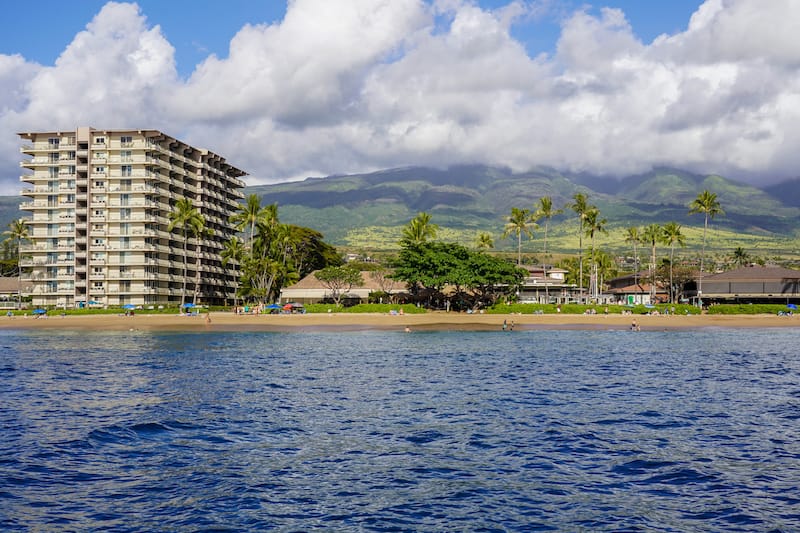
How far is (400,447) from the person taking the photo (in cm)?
1905

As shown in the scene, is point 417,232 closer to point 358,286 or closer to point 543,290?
point 358,286

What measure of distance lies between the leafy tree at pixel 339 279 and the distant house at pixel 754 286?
181ft

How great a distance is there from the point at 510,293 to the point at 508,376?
74.2 metres

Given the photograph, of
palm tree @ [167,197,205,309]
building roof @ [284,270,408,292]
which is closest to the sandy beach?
palm tree @ [167,197,205,309]

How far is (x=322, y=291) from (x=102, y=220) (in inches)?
1474

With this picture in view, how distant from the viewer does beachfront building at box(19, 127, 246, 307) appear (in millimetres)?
117062

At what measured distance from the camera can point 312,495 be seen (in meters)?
14.8

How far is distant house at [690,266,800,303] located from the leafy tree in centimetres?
5507

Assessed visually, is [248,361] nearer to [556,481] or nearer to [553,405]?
[553,405]

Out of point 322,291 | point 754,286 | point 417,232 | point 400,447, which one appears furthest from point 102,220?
point 400,447

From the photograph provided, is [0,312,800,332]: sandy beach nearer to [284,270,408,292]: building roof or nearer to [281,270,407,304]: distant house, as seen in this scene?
[281,270,407,304]: distant house

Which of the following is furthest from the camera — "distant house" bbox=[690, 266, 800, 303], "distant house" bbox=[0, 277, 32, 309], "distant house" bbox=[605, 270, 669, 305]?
"distant house" bbox=[605, 270, 669, 305]

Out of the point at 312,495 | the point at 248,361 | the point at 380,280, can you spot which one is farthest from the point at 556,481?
the point at 380,280

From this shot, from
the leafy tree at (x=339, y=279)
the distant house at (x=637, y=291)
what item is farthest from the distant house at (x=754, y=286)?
the leafy tree at (x=339, y=279)
